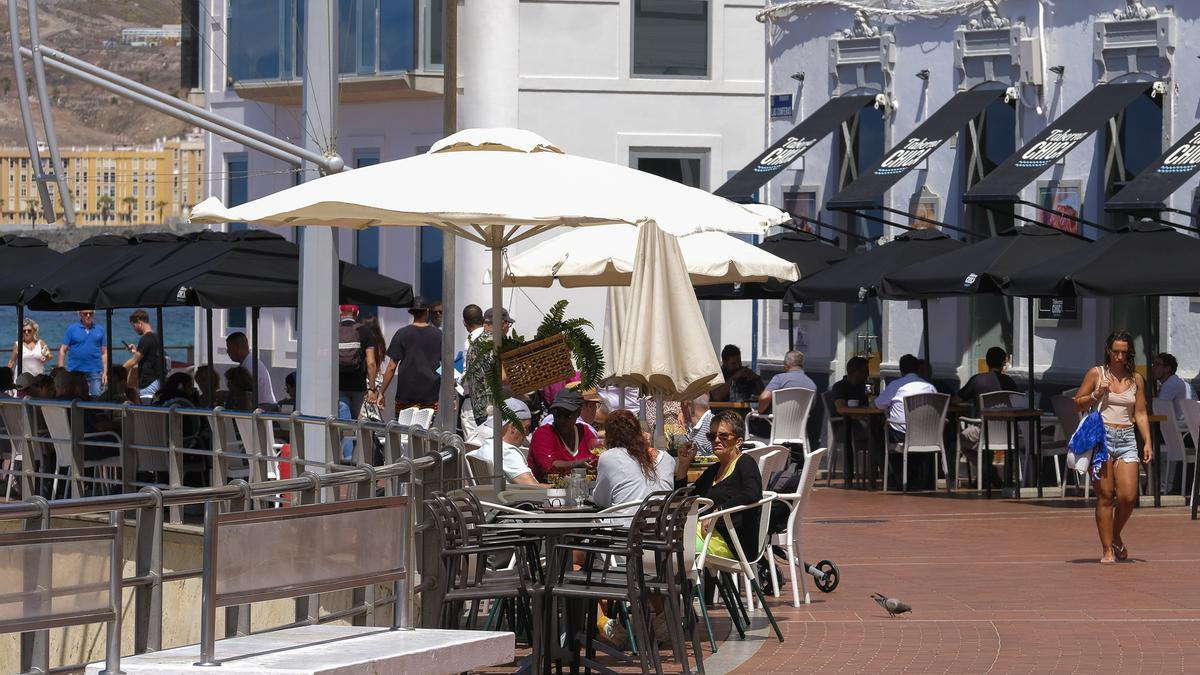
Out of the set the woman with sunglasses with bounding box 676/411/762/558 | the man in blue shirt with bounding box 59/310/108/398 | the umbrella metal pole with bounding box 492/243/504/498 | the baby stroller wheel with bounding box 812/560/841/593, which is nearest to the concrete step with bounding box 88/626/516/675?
→ the woman with sunglasses with bounding box 676/411/762/558

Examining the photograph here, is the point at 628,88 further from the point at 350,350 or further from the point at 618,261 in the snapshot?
the point at 618,261

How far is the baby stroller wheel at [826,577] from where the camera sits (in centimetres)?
1352

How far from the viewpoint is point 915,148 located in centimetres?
2589

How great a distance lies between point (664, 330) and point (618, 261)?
535 cm

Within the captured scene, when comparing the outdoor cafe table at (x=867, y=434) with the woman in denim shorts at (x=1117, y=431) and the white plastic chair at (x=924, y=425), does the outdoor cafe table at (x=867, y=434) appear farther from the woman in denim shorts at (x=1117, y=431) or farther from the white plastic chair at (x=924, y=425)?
the woman in denim shorts at (x=1117, y=431)

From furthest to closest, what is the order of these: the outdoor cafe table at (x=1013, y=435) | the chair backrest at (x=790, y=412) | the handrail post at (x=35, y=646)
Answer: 1. the chair backrest at (x=790, y=412)
2. the outdoor cafe table at (x=1013, y=435)
3. the handrail post at (x=35, y=646)

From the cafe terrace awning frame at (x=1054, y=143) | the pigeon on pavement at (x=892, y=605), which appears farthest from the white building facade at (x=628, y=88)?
the pigeon on pavement at (x=892, y=605)

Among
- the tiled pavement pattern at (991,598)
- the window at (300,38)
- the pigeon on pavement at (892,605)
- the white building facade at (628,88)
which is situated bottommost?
the tiled pavement pattern at (991,598)

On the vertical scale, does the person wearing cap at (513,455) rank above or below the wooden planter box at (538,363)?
below

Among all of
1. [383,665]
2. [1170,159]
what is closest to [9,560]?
[383,665]

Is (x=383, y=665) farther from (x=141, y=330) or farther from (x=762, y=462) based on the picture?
(x=141, y=330)

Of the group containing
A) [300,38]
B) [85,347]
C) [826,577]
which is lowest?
[826,577]

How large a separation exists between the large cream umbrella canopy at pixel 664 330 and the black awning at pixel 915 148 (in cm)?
1279

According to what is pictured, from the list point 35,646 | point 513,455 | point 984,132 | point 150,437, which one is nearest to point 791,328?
point 984,132
